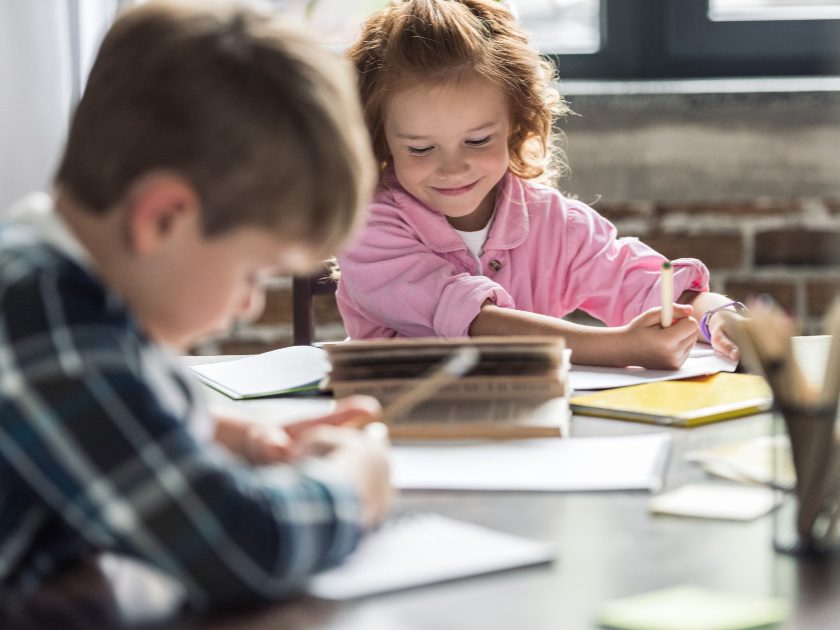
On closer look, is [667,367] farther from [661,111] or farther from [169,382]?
[661,111]

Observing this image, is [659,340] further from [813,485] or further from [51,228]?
[51,228]

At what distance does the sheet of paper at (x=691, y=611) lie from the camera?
620mm

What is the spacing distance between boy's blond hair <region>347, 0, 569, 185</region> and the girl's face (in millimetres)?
21

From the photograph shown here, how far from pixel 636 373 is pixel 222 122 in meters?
0.81

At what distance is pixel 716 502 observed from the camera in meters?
0.85

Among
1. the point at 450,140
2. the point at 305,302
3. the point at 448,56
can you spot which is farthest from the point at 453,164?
the point at 305,302

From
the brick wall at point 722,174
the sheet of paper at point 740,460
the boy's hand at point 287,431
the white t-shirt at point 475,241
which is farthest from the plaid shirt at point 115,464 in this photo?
the brick wall at point 722,174

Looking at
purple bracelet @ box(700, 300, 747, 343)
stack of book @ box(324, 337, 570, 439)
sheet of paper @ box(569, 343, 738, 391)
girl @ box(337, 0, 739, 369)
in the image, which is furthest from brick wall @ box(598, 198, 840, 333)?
stack of book @ box(324, 337, 570, 439)

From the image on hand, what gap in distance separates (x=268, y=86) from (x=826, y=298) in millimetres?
2096

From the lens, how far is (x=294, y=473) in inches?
27.6

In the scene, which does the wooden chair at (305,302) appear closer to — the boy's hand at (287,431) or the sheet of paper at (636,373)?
the sheet of paper at (636,373)

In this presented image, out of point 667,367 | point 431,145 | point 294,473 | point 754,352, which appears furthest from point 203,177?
point 431,145

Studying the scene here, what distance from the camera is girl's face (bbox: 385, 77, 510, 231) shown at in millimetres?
1667

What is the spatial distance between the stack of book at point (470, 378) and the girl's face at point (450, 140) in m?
0.55
